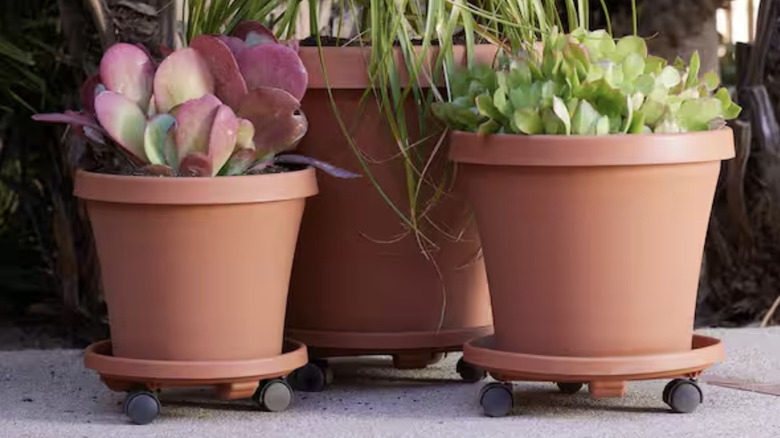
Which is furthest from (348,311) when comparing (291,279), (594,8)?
(594,8)

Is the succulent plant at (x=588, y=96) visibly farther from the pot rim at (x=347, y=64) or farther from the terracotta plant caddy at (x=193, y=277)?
the terracotta plant caddy at (x=193, y=277)

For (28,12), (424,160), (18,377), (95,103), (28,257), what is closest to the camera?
(95,103)

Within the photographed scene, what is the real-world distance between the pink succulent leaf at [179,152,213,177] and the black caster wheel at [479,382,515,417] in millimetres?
508

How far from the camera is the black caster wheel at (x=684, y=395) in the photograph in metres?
2.02

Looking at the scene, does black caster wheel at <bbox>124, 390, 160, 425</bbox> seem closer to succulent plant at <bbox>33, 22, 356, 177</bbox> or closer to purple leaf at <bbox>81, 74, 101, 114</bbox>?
succulent plant at <bbox>33, 22, 356, 177</bbox>

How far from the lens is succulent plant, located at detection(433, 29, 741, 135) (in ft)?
6.34

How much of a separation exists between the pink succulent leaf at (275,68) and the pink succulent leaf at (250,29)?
0.26 ft

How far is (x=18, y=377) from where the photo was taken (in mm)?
2371

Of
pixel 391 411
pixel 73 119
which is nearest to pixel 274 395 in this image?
pixel 391 411

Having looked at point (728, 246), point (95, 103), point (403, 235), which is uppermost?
→ point (95, 103)

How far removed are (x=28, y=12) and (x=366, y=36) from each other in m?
1.03

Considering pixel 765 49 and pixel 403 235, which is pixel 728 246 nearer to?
pixel 765 49

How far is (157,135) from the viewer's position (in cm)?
196

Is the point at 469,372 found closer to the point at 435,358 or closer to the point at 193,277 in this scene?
the point at 435,358
